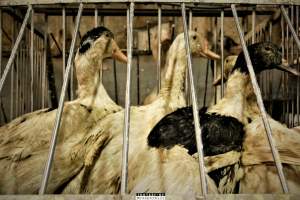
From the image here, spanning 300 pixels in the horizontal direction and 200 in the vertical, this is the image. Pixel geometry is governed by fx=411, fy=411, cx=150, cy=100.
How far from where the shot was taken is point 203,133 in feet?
4.87

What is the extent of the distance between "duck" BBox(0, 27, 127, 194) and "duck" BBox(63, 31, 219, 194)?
0.18 ft

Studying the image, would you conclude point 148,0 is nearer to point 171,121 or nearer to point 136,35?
point 171,121

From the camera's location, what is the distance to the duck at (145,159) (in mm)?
1368

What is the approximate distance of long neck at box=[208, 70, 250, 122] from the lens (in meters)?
1.62

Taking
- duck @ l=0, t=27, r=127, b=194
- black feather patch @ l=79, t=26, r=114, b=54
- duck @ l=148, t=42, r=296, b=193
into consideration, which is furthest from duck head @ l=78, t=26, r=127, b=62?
duck @ l=148, t=42, r=296, b=193

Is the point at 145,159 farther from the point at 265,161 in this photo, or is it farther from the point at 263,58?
the point at 263,58

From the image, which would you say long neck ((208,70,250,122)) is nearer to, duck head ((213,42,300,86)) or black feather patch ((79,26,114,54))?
duck head ((213,42,300,86))

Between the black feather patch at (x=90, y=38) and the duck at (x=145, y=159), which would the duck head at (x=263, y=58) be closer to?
the duck at (x=145, y=159)

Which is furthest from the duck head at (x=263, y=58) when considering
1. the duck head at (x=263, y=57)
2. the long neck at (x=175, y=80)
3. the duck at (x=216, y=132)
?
the long neck at (x=175, y=80)

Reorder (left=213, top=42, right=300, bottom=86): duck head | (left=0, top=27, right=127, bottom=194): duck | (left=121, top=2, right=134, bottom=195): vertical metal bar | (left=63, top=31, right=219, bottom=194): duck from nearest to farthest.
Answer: (left=121, top=2, right=134, bottom=195): vertical metal bar, (left=63, top=31, right=219, bottom=194): duck, (left=0, top=27, right=127, bottom=194): duck, (left=213, top=42, right=300, bottom=86): duck head

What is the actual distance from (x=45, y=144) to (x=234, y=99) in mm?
779

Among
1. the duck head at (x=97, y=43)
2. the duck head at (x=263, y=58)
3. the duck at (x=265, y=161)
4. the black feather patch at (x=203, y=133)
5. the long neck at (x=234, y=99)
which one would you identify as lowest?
the duck at (x=265, y=161)

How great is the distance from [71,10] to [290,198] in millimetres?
1807

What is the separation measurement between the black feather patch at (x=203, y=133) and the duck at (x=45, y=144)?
315 millimetres
